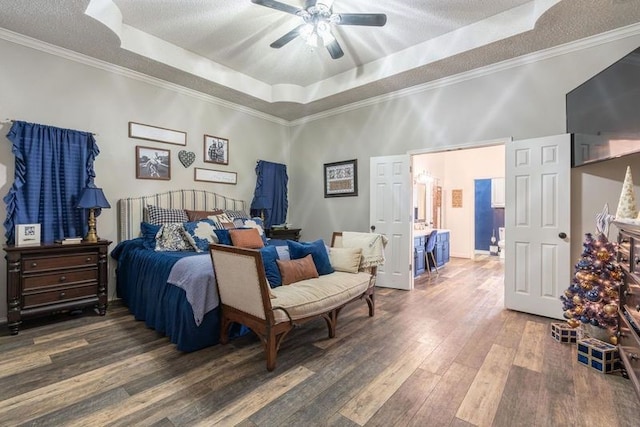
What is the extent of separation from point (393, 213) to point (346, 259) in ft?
5.12

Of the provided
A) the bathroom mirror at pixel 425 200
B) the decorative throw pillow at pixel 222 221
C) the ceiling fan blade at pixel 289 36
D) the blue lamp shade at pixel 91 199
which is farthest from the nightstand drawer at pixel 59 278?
the bathroom mirror at pixel 425 200

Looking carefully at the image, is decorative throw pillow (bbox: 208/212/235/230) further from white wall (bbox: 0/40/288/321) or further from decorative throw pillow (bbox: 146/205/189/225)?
white wall (bbox: 0/40/288/321)

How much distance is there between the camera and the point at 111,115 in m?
3.62

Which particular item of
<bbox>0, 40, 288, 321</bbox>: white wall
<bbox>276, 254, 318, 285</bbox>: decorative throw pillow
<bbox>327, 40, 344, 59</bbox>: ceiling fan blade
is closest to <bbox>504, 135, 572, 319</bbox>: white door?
<bbox>327, 40, 344, 59</bbox>: ceiling fan blade

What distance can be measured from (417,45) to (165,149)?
3.49 m

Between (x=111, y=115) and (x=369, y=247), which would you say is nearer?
(x=369, y=247)

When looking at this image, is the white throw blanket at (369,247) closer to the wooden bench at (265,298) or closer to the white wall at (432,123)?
the wooden bench at (265,298)

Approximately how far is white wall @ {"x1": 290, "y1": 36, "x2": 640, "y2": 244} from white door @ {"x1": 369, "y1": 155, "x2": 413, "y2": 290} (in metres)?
0.20

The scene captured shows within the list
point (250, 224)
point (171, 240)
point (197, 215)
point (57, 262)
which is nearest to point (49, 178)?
point (57, 262)

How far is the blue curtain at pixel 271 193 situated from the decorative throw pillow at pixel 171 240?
1657 millimetres

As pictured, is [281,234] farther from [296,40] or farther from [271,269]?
[296,40]

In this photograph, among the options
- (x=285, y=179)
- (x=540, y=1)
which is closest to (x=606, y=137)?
(x=540, y=1)

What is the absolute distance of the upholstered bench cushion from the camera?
2176 millimetres

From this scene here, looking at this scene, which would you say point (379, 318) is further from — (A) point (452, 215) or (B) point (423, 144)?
(A) point (452, 215)
